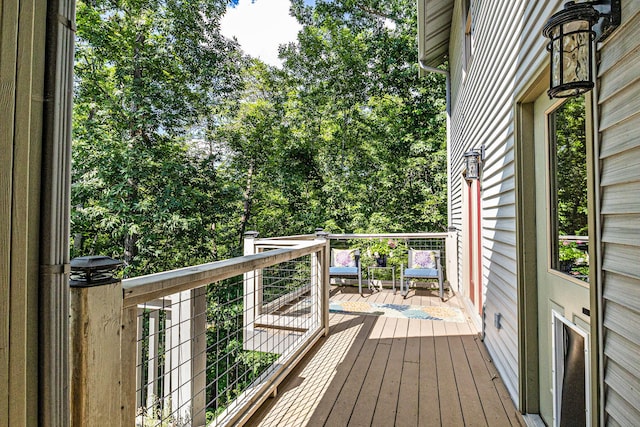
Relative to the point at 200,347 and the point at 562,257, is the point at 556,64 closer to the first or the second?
the point at 562,257

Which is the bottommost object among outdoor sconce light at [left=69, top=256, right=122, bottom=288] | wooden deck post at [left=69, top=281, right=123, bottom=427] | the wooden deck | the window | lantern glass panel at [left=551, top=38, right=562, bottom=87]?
the wooden deck

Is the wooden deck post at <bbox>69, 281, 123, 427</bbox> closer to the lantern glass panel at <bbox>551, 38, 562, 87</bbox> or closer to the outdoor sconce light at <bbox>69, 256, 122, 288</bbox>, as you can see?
the outdoor sconce light at <bbox>69, 256, 122, 288</bbox>

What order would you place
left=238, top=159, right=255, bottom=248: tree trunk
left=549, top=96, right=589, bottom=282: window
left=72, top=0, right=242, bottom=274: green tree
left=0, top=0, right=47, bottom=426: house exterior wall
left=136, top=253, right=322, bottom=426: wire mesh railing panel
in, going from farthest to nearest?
left=238, top=159, right=255, bottom=248: tree trunk < left=72, top=0, right=242, bottom=274: green tree < left=136, top=253, right=322, bottom=426: wire mesh railing panel < left=549, top=96, right=589, bottom=282: window < left=0, top=0, right=47, bottom=426: house exterior wall

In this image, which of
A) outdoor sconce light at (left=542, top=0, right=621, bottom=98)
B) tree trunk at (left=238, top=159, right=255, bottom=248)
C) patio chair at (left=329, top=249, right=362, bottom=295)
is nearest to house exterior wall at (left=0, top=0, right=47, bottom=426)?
outdoor sconce light at (left=542, top=0, right=621, bottom=98)

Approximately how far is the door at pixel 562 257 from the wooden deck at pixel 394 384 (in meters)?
0.52

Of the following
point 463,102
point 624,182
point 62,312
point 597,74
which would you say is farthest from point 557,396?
point 463,102

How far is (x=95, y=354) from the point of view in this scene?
106 cm

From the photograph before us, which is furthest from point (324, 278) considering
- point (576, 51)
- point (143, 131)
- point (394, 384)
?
point (143, 131)

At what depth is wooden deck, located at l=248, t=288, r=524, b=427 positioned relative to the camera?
220 centimetres

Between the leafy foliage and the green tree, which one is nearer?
the green tree

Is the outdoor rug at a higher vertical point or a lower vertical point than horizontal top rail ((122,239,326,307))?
lower

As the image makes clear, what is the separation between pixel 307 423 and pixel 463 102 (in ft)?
15.0

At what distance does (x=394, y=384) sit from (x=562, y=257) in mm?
1516

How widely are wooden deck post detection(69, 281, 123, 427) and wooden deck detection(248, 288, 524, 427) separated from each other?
4.32 feet
